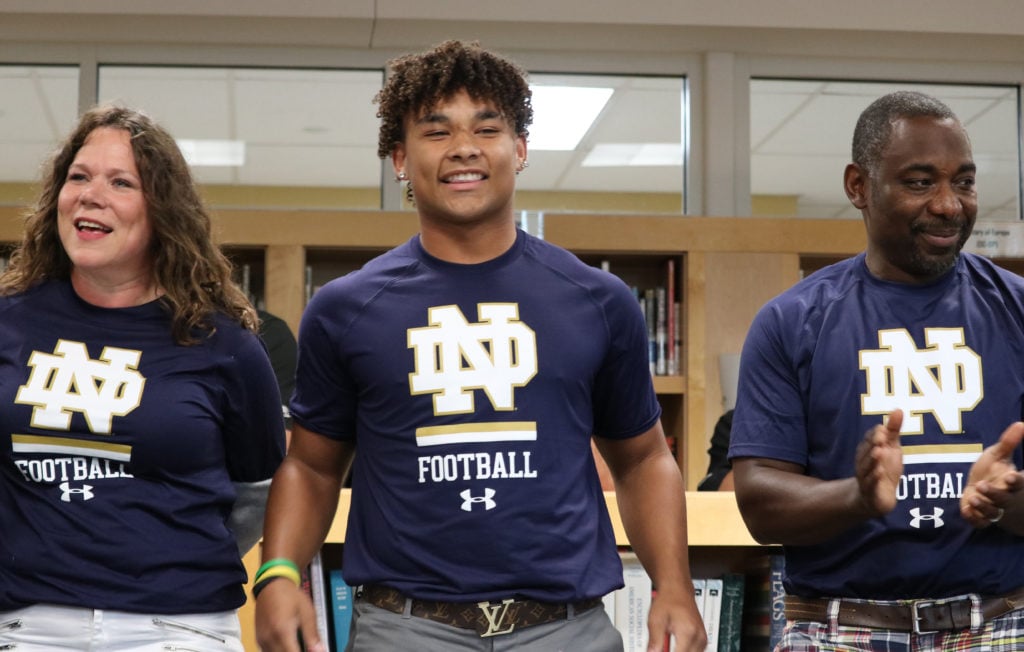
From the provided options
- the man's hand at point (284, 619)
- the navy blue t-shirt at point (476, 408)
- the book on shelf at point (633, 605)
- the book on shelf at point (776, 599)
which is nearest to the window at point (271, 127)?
the book on shelf at point (633, 605)

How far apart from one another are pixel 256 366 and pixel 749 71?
3.66m

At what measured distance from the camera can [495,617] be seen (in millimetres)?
1692

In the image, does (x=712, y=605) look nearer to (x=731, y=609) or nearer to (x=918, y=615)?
(x=731, y=609)

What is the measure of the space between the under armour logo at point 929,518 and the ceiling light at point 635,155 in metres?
3.53

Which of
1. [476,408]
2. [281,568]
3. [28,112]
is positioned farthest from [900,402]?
[28,112]

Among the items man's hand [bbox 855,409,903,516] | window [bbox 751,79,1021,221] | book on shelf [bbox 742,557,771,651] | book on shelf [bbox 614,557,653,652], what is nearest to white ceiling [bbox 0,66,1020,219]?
window [bbox 751,79,1021,221]

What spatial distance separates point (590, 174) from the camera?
5.33 m

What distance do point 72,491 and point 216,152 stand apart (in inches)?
166

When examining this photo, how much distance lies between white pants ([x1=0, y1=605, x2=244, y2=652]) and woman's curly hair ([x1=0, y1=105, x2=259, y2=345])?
1.42 ft

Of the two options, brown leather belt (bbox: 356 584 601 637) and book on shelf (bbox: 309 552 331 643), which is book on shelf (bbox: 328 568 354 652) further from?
brown leather belt (bbox: 356 584 601 637)

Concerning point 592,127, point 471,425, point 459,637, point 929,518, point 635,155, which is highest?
point 592,127

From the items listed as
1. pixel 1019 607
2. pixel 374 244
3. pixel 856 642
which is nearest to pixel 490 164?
pixel 856 642

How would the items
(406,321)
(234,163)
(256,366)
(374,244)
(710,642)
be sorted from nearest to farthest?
(406,321) → (256,366) → (710,642) → (374,244) → (234,163)

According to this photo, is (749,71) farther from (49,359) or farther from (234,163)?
(49,359)
